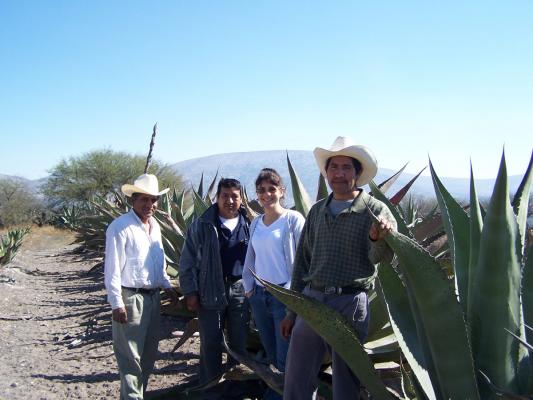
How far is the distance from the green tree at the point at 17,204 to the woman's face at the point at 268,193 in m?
30.3

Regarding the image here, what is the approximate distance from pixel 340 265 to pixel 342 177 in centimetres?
39

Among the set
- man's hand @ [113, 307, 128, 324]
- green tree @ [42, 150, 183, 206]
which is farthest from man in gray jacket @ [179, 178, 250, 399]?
green tree @ [42, 150, 183, 206]

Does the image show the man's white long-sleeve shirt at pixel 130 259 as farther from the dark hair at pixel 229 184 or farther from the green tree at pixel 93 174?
the green tree at pixel 93 174

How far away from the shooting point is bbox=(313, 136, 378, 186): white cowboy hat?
8.09 ft

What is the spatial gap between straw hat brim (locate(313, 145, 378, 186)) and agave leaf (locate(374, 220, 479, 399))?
0.84 meters

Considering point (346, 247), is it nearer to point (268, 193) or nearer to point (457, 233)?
point (457, 233)

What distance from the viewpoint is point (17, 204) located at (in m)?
34.4

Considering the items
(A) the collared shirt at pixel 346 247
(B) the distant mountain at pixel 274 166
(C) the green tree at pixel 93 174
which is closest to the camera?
(A) the collared shirt at pixel 346 247

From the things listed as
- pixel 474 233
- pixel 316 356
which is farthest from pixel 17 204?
pixel 474 233

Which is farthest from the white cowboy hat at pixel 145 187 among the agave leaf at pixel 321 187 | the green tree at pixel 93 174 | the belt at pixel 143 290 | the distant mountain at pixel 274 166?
the distant mountain at pixel 274 166

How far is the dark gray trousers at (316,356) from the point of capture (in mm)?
2375

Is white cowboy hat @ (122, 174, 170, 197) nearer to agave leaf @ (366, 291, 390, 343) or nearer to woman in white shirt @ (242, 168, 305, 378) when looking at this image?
woman in white shirt @ (242, 168, 305, 378)

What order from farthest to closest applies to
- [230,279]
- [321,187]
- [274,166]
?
[274,166]
[321,187]
[230,279]

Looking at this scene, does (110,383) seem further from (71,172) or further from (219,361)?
(71,172)
